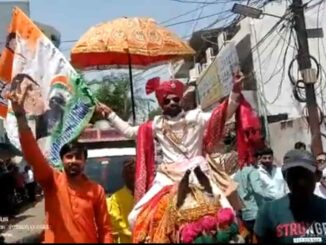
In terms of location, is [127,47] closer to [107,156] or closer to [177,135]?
[177,135]

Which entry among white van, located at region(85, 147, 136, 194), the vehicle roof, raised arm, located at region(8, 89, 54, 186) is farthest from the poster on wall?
raised arm, located at region(8, 89, 54, 186)

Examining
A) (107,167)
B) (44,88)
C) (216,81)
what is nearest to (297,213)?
(44,88)

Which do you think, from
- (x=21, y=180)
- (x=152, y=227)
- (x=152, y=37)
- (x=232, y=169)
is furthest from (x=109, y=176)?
(x=21, y=180)

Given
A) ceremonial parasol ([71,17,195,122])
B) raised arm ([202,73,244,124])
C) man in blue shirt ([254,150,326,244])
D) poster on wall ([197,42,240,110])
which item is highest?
poster on wall ([197,42,240,110])

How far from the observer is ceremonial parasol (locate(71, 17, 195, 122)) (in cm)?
1007

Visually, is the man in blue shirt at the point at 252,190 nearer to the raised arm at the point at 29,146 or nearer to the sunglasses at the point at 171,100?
the sunglasses at the point at 171,100

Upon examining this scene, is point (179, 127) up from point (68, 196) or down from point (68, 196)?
up

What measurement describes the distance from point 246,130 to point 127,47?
3694 millimetres

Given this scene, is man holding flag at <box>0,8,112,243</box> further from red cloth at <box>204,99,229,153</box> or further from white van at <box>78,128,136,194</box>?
white van at <box>78,128,136,194</box>

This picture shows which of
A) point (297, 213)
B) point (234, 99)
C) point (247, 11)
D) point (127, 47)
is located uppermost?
point (247, 11)

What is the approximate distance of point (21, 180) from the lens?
90.7ft

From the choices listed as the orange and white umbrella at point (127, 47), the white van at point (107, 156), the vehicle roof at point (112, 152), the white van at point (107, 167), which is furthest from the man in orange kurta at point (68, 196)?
the vehicle roof at point (112, 152)

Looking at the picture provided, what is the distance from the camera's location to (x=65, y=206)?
212 inches

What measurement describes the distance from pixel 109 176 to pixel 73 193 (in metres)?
7.83
